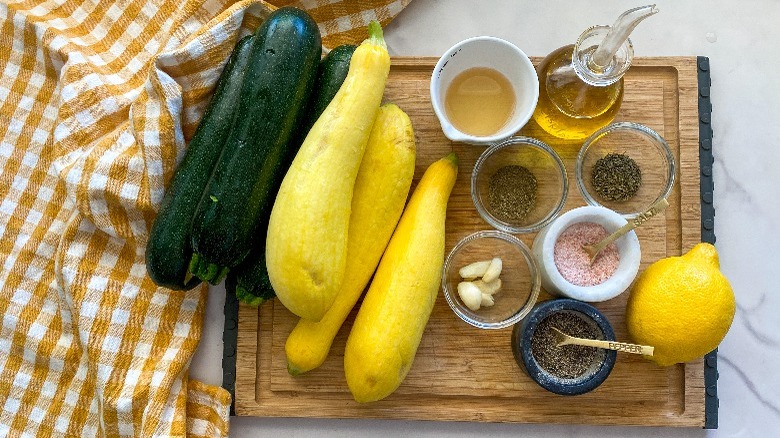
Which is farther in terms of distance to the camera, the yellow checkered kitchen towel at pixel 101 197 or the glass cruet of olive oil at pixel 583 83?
the yellow checkered kitchen towel at pixel 101 197

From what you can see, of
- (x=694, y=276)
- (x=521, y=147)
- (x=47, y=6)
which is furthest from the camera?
(x=47, y=6)

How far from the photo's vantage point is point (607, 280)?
1012 mm

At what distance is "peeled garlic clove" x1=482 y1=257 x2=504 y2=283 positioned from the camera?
1.04m

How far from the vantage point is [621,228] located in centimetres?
96

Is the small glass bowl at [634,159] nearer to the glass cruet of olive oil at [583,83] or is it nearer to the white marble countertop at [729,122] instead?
the glass cruet of olive oil at [583,83]

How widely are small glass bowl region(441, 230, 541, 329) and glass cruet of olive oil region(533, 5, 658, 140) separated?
19cm

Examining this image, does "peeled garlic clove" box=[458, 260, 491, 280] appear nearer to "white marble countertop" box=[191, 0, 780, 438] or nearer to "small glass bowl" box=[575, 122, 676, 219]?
"small glass bowl" box=[575, 122, 676, 219]

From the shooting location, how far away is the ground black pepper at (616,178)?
1.07m

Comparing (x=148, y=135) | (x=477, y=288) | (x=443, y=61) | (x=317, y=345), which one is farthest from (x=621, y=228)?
(x=148, y=135)

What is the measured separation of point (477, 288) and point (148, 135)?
0.55m

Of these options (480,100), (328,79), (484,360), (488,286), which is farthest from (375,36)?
(484,360)

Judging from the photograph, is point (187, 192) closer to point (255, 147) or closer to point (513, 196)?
point (255, 147)

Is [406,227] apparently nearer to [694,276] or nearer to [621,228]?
[621,228]

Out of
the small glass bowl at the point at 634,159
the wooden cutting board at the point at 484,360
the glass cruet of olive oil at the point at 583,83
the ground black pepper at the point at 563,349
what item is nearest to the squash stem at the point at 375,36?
the wooden cutting board at the point at 484,360
